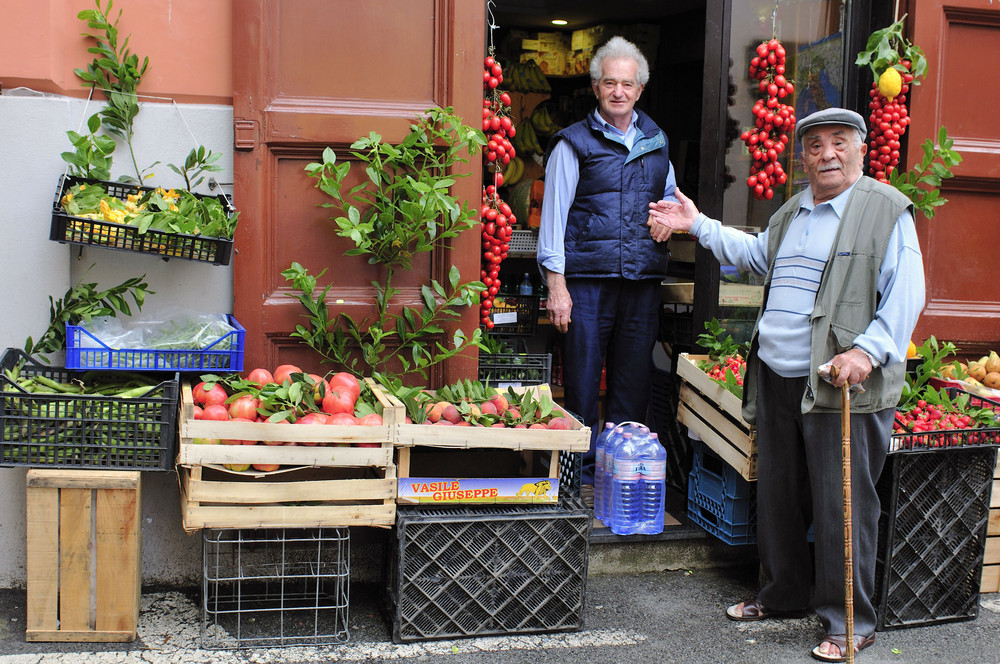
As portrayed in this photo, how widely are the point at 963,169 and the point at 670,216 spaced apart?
1.78m

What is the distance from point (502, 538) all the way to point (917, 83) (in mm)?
3373

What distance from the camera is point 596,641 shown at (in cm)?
387

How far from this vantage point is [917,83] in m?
4.98

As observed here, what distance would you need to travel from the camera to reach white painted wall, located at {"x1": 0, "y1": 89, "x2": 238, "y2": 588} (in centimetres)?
391

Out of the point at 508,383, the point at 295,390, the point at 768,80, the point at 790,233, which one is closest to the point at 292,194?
the point at 295,390

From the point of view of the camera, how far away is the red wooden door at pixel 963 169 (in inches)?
200

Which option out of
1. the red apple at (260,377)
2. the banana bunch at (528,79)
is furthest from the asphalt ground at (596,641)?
the banana bunch at (528,79)

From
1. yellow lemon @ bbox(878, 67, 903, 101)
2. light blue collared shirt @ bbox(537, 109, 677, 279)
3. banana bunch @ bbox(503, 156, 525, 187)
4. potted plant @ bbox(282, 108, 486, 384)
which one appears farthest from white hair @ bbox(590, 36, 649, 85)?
banana bunch @ bbox(503, 156, 525, 187)

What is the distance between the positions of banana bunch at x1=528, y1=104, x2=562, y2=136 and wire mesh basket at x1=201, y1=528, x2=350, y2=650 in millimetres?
3993

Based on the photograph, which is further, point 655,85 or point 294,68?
point 655,85

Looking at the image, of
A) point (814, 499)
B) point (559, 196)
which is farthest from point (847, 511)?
point (559, 196)

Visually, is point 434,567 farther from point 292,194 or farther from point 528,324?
point 528,324

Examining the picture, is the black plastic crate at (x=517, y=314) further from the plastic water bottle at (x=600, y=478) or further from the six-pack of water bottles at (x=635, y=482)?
the six-pack of water bottles at (x=635, y=482)

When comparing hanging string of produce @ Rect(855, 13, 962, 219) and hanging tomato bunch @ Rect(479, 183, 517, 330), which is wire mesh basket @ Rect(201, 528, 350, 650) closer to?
hanging tomato bunch @ Rect(479, 183, 517, 330)
